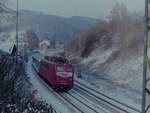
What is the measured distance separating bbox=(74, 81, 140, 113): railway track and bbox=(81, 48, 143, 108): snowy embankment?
85cm

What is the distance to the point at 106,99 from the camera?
28.7m

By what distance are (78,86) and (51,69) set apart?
481cm

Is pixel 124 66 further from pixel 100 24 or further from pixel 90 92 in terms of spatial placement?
pixel 100 24

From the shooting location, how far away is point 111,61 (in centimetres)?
5169

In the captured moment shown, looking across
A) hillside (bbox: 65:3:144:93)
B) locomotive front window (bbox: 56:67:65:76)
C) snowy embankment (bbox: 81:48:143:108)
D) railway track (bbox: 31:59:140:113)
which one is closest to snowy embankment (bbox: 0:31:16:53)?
locomotive front window (bbox: 56:67:65:76)

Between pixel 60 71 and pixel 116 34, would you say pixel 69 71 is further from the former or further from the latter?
pixel 116 34

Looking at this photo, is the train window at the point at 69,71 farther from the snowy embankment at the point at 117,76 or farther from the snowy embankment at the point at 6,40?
the snowy embankment at the point at 6,40

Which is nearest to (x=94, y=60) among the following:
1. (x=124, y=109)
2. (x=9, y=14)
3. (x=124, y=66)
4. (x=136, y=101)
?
(x=124, y=66)

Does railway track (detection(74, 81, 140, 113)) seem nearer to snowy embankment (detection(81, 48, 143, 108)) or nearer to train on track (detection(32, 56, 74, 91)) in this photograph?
snowy embankment (detection(81, 48, 143, 108))

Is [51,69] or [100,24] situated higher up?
[100,24]

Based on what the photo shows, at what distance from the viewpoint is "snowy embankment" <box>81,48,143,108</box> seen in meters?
31.5

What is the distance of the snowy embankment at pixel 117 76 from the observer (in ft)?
103

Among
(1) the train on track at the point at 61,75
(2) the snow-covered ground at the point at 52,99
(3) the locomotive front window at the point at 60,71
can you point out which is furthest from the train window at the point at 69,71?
(2) the snow-covered ground at the point at 52,99

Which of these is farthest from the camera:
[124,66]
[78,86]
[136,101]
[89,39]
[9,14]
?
[89,39]
